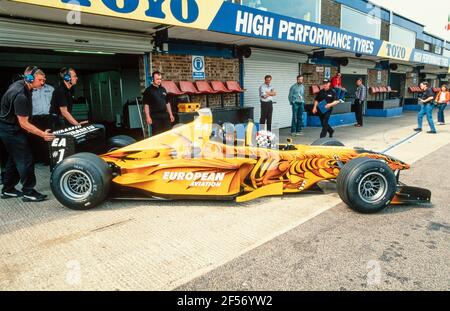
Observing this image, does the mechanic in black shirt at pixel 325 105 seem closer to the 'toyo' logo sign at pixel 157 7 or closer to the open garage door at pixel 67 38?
the 'toyo' logo sign at pixel 157 7

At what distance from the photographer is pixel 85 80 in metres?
16.2

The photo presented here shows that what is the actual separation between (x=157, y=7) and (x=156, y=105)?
176 cm

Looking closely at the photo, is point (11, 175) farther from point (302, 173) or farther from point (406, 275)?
point (406, 275)

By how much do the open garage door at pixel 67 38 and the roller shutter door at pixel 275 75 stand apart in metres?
3.97

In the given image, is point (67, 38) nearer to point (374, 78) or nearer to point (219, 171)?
point (219, 171)

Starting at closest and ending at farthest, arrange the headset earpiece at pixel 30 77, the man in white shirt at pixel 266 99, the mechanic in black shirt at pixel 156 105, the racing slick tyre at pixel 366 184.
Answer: the racing slick tyre at pixel 366 184, the headset earpiece at pixel 30 77, the mechanic in black shirt at pixel 156 105, the man in white shirt at pixel 266 99

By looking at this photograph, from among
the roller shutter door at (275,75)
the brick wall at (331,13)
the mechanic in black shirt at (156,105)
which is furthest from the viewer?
the brick wall at (331,13)

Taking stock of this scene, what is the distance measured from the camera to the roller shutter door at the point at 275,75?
33.8 ft

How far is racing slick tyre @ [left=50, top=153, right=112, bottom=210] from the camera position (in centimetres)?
370

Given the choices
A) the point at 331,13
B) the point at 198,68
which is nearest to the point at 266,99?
the point at 198,68

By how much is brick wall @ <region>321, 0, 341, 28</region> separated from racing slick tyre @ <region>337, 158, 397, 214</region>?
12.5 metres

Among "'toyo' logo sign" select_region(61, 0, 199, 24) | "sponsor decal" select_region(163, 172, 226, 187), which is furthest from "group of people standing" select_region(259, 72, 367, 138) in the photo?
"sponsor decal" select_region(163, 172, 226, 187)

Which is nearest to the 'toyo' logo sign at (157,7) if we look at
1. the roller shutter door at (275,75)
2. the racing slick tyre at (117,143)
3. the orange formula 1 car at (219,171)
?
the racing slick tyre at (117,143)

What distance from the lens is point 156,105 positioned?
245 inches
